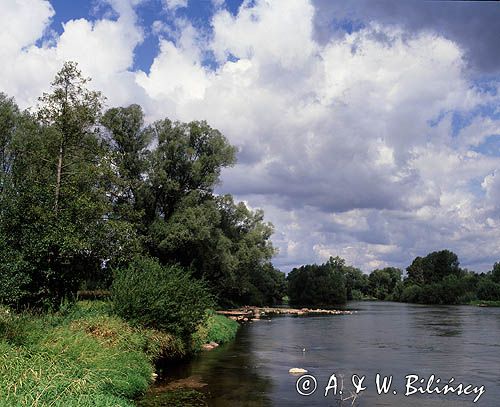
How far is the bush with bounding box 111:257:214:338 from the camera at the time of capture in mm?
19031

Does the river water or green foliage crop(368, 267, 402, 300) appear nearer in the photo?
the river water

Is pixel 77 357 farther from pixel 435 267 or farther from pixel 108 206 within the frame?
pixel 435 267

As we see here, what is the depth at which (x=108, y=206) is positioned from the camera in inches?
1107

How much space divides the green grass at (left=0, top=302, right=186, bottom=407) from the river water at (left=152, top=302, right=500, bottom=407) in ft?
5.65

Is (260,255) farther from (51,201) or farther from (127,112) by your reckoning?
(51,201)

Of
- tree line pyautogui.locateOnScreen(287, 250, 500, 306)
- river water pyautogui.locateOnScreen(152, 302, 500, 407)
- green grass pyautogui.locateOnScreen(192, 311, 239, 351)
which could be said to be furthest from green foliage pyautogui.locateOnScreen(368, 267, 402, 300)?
green grass pyautogui.locateOnScreen(192, 311, 239, 351)

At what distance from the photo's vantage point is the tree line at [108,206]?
2156cm

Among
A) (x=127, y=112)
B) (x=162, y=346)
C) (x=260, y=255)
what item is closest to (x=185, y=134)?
(x=127, y=112)

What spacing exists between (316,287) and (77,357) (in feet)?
285

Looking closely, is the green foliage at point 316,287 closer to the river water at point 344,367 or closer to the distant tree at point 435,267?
the distant tree at point 435,267

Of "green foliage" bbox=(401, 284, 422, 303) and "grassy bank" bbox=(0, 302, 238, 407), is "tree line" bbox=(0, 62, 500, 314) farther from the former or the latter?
"green foliage" bbox=(401, 284, 422, 303)

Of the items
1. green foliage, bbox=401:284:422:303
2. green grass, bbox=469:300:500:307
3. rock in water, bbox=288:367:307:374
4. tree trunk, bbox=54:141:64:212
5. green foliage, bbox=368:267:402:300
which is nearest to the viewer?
rock in water, bbox=288:367:307:374

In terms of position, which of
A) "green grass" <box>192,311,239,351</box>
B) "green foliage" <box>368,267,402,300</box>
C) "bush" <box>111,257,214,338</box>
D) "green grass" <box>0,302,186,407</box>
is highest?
"green foliage" <box>368,267,402,300</box>

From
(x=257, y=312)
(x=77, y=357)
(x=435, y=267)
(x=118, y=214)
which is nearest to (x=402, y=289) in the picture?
(x=435, y=267)
